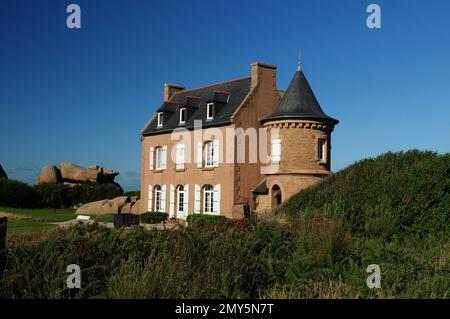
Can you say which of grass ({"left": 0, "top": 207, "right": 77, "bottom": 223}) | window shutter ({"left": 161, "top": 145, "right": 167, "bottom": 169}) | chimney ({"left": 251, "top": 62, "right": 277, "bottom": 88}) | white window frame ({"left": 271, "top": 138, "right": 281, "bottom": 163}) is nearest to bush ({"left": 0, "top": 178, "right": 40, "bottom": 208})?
grass ({"left": 0, "top": 207, "right": 77, "bottom": 223})

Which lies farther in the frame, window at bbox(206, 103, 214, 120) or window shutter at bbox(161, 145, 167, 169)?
window shutter at bbox(161, 145, 167, 169)

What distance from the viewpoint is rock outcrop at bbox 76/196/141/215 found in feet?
119

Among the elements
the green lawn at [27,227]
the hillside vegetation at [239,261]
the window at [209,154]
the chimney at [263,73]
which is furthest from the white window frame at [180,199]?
→ the hillside vegetation at [239,261]

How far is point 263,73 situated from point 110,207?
51.9 feet

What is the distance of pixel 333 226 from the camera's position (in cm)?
992

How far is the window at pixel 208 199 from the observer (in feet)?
95.9

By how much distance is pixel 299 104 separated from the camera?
88.3 feet

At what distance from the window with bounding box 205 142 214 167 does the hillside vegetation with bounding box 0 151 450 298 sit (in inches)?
665

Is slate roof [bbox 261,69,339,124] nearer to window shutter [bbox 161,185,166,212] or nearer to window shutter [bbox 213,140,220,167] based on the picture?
window shutter [bbox 213,140,220,167]

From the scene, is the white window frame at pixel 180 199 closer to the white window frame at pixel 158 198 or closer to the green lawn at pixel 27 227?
the white window frame at pixel 158 198

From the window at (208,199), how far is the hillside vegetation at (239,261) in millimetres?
16554

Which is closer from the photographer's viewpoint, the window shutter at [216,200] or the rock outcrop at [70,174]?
the window shutter at [216,200]
